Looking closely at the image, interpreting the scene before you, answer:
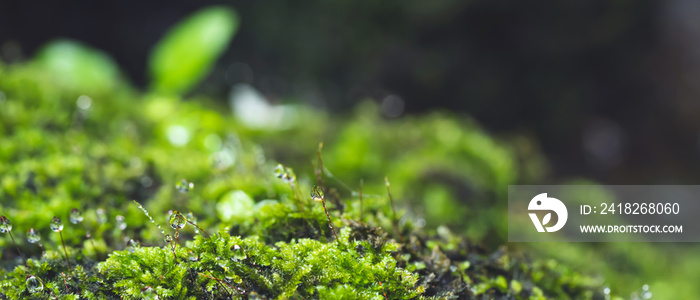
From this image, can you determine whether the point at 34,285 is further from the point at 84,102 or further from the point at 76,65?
the point at 76,65

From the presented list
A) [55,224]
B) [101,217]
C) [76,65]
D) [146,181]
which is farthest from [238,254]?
[76,65]

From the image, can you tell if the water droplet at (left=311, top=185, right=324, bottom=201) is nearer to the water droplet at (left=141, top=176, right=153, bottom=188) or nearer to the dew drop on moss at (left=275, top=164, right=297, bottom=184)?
the dew drop on moss at (left=275, top=164, right=297, bottom=184)

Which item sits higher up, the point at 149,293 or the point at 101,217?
the point at 101,217

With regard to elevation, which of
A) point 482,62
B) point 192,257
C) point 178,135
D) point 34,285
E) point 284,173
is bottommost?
point 34,285

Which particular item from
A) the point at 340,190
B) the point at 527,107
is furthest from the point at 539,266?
the point at 527,107

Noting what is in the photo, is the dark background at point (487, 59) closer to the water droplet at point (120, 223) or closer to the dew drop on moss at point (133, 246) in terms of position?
the water droplet at point (120, 223)

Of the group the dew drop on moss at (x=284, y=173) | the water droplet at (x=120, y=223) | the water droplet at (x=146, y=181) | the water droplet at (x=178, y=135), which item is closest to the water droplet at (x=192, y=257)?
the dew drop on moss at (x=284, y=173)
